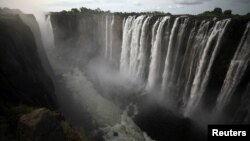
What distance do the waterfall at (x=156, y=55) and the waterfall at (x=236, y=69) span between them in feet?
30.8

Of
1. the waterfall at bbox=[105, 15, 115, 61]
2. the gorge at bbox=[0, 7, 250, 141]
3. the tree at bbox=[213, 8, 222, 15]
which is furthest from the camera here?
the waterfall at bbox=[105, 15, 115, 61]

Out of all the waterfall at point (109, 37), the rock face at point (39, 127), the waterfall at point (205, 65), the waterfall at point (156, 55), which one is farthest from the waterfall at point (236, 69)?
the waterfall at point (109, 37)

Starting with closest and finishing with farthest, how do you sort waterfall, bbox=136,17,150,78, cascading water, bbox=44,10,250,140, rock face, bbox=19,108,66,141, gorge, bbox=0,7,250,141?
rock face, bbox=19,108,66,141 < gorge, bbox=0,7,250,141 < cascading water, bbox=44,10,250,140 < waterfall, bbox=136,17,150,78

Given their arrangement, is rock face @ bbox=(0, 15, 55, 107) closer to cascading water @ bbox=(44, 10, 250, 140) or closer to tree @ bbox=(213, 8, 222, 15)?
cascading water @ bbox=(44, 10, 250, 140)

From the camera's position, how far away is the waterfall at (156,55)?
24.7 m

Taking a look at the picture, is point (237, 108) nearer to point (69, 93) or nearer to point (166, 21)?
point (166, 21)

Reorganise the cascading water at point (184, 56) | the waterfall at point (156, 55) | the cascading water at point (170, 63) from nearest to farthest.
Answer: the cascading water at point (170, 63) < the cascading water at point (184, 56) < the waterfall at point (156, 55)

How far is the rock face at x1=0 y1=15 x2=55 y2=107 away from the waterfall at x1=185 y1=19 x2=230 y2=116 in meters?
13.2

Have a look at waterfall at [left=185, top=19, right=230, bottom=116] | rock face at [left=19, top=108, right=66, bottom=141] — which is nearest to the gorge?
waterfall at [left=185, top=19, right=230, bottom=116]

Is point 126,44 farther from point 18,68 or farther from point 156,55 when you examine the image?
point 18,68

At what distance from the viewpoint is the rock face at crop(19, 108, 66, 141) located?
8.67 meters

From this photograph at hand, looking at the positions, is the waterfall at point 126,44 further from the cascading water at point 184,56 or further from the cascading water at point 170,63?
the cascading water at point 184,56

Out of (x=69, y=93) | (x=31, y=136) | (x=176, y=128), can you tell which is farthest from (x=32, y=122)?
(x=69, y=93)

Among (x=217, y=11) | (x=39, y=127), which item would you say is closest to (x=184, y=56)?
(x=217, y=11)
